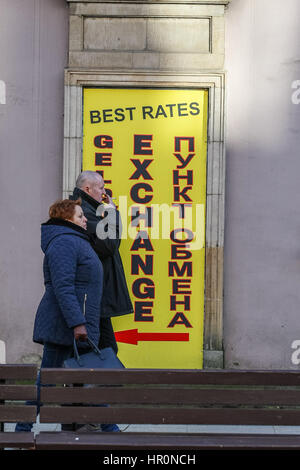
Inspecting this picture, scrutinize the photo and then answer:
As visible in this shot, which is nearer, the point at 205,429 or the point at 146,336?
the point at 205,429

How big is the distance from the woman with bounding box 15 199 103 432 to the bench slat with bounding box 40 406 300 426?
716 millimetres

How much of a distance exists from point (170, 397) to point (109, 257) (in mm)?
1820

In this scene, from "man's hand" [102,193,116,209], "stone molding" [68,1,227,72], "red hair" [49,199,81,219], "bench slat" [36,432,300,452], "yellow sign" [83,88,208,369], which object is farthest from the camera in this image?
"yellow sign" [83,88,208,369]

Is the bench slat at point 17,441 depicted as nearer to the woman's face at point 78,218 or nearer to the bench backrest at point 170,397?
the bench backrest at point 170,397

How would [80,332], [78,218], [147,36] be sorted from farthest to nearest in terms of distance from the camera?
[147,36], [78,218], [80,332]

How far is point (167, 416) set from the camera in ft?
13.3

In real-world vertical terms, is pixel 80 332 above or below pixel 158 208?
below

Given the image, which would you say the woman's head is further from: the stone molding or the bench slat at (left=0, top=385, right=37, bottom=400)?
the stone molding

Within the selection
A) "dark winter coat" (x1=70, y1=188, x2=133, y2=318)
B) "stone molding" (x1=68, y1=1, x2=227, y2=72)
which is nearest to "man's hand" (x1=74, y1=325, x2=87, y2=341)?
"dark winter coat" (x1=70, y1=188, x2=133, y2=318)

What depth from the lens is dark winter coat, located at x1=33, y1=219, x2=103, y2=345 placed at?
467cm

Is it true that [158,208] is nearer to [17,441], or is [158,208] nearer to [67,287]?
[67,287]

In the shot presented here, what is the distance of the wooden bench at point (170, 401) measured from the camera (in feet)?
13.1

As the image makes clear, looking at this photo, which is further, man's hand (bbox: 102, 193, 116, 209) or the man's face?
man's hand (bbox: 102, 193, 116, 209)

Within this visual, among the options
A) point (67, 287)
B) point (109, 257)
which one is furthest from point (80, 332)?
point (109, 257)
